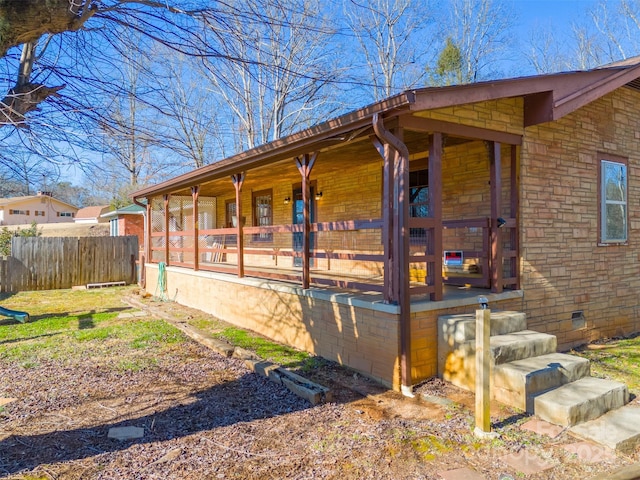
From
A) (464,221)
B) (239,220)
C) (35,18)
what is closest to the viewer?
(35,18)

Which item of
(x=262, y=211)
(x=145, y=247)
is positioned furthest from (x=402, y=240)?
(x=145, y=247)

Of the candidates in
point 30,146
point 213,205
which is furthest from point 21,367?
point 213,205

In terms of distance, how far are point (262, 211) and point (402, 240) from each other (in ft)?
26.9

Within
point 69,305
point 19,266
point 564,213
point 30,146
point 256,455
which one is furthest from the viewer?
point 19,266

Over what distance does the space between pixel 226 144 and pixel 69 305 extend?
561 inches

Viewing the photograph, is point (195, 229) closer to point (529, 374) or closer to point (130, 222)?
point (529, 374)

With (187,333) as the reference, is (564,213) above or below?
above

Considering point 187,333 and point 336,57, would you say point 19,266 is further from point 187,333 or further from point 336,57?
point 336,57

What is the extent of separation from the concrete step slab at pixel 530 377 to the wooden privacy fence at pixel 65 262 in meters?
14.3

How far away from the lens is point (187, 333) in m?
7.38

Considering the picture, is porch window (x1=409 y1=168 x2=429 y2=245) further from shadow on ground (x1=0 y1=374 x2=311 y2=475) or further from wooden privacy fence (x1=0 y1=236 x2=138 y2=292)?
wooden privacy fence (x1=0 y1=236 x2=138 y2=292)

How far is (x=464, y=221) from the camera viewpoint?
578cm

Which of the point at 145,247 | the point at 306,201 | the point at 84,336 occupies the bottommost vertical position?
the point at 84,336

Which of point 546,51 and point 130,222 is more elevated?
point 546,51
